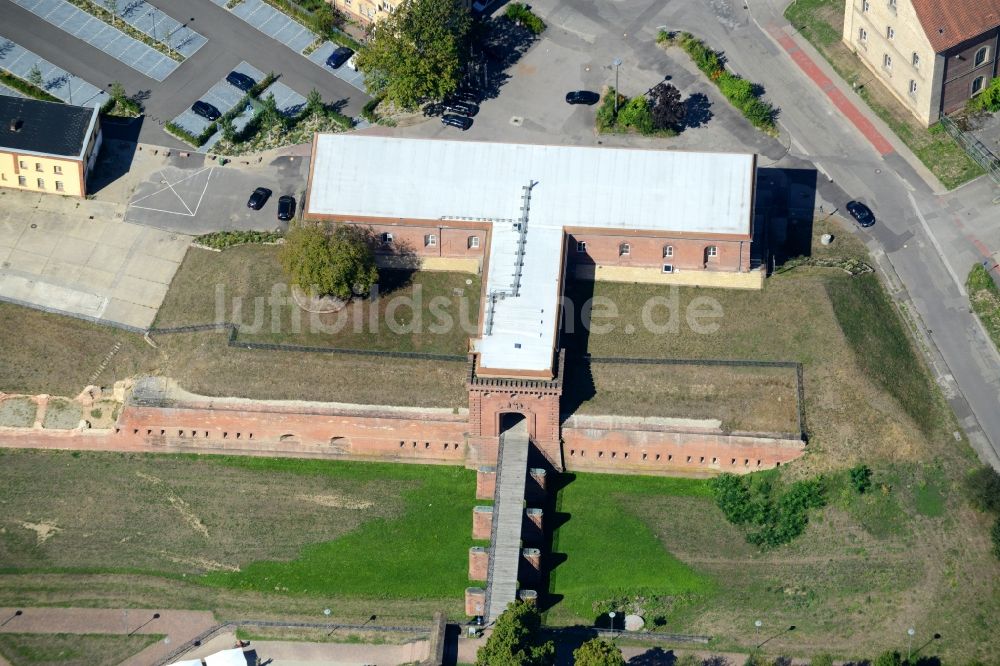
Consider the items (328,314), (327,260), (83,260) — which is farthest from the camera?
Result: (83,260)

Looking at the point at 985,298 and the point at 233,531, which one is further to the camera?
the point at 985,298

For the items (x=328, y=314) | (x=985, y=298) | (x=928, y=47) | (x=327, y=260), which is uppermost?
(x=928, y=47)

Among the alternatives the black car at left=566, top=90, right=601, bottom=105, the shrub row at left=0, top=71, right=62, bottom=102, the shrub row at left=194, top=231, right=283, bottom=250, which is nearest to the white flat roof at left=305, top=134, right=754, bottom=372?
the shrub row at left=194, top=231, right=283, bottom=250

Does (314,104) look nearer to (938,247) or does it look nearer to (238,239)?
(238,239)

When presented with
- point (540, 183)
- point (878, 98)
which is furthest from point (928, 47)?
point (540, 183)

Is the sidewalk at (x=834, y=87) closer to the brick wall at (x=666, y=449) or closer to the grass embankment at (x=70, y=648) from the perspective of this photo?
the brick wall at (x=666, y=449)

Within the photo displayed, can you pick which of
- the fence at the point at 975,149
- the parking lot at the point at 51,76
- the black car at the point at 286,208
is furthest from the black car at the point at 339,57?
the fence at the point at 975,149

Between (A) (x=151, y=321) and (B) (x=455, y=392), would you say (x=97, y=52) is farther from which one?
(B) (x=455, y=392)
